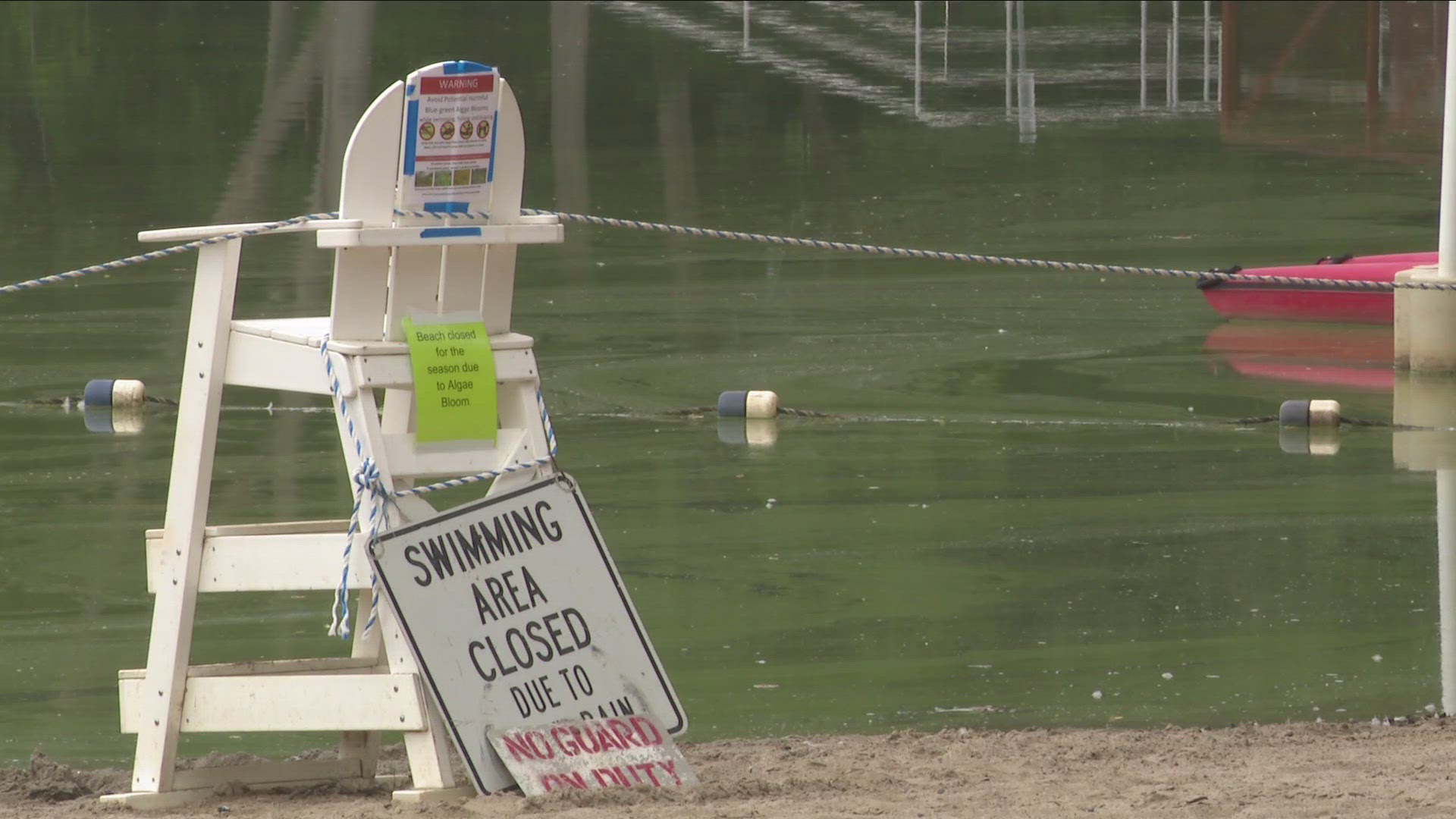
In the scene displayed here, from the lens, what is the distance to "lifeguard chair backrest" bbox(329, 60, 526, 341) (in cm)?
588

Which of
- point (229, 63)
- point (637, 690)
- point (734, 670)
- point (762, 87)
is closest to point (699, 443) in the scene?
point (734, 670)

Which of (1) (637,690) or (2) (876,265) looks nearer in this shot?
(1) (637,690)

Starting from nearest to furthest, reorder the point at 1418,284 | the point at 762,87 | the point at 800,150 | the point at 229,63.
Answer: the point at 1418,284 < the point at 800,150 < the point at 762,87 < the point at 229,63

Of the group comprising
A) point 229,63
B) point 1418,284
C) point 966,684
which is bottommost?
point 966,684

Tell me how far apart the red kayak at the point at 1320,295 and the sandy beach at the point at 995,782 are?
727 centimetres

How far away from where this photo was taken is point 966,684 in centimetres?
744

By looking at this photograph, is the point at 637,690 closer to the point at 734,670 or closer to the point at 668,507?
the point at 734,670

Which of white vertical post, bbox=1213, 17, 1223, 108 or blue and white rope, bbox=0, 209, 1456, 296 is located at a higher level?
white vertical post, bbox=1213, 17, 1223, 108

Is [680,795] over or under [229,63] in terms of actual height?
under

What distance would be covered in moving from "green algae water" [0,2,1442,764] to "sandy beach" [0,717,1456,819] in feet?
1.07

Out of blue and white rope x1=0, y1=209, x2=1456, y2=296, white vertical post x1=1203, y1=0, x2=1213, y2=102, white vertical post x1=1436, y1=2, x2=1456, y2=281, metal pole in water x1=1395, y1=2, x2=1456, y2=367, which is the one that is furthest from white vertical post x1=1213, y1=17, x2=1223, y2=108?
white vertical post x1=1436, y1=2, x2=1456, y2=281

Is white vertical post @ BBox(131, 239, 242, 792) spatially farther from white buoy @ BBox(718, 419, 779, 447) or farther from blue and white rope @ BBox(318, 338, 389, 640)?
white buoy @ BBox(718, 419, 779, 447)

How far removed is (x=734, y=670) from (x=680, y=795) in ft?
5.40

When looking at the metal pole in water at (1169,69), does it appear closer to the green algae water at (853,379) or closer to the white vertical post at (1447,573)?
the green algae water at (853,379)
